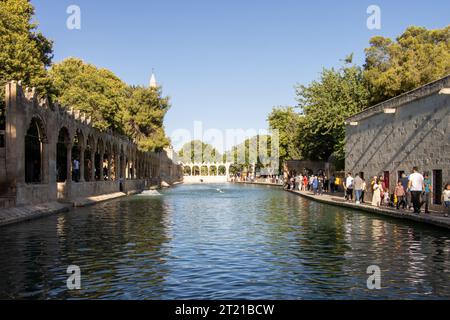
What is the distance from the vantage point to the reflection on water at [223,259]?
25.2 feet

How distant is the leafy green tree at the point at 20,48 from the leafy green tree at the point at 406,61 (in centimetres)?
2306

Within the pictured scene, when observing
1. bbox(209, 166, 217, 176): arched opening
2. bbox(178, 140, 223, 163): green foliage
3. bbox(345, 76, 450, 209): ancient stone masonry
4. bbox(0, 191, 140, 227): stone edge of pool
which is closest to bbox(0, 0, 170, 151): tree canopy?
bbox(0, 191, 140, 227): stone edge of pool

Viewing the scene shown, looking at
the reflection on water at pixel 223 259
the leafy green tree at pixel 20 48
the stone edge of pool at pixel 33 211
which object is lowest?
the reflection on water at pixel 223 259

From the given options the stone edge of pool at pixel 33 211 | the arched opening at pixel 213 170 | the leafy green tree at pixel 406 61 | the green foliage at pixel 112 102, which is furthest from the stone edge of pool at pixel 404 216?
the arched opening at pixel 213 170

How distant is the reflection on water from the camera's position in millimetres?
7684

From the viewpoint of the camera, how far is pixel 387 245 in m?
12.3

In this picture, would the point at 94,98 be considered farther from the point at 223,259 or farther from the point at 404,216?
the point at 223,259

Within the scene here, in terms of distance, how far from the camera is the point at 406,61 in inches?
1507

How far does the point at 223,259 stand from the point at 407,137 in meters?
16.9

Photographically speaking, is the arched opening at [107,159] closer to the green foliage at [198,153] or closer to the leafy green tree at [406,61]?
the leafy green tree at [406,61]

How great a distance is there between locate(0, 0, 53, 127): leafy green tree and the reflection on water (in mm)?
16207

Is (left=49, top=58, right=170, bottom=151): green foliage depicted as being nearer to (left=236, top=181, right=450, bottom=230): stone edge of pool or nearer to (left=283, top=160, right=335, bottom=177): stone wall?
(left=283, top=160, right=335, bottom=177): stone wall
